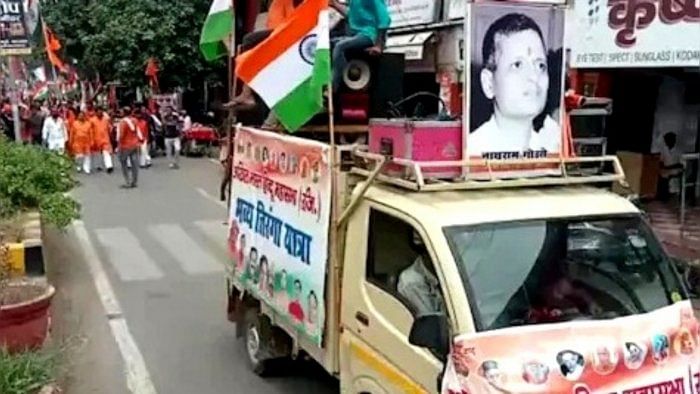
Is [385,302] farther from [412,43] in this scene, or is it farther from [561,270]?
[412,43]

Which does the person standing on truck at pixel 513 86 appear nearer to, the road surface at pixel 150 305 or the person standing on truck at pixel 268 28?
the person standing on truck at pixel 268 28

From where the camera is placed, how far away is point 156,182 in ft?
70.2

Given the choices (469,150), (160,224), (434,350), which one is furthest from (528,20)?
(160,224)

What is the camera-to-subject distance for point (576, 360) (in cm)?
417

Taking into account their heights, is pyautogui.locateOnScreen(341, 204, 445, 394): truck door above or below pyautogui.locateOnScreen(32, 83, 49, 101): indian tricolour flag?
below

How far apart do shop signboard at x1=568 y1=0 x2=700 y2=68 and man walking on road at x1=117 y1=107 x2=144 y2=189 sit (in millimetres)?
10836

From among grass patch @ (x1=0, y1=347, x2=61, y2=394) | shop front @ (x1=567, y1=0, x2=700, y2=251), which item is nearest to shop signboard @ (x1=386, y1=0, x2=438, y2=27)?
shop front @ (x1=567, y1=0, x2=700, y2=251)

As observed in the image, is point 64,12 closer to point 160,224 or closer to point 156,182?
point 156,182

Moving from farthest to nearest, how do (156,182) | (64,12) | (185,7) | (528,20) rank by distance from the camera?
(64,12), (185,7), (156,182), (528,20)

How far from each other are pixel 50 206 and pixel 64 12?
2450cm

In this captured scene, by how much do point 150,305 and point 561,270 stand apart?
6.54 meters

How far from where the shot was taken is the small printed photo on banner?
525 centimetres

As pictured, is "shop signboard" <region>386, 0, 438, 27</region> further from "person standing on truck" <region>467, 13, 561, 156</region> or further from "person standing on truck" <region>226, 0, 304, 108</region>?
"person standing on truck" <region>467, 13, 561, 156</region>

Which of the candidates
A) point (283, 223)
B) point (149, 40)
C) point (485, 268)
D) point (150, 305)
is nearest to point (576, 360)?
point (485, 268)
